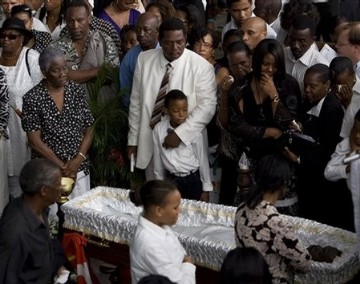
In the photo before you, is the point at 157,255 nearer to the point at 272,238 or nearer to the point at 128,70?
the point at 272,238

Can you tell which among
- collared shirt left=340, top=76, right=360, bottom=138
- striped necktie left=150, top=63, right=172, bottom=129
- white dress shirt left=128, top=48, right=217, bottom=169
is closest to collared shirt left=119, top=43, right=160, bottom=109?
white dress shirt left=128, top=48, right=217, bottom=169

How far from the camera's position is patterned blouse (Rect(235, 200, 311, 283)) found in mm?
4184

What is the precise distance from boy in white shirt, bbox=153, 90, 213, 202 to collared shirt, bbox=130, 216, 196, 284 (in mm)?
1975

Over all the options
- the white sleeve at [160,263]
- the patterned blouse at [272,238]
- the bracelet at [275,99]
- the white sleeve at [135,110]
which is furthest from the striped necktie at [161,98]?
the white sleeve at [160,263]

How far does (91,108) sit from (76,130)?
2.02 feet

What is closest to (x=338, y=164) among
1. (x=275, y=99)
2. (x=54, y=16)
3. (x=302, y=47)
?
(x=275, y=99)

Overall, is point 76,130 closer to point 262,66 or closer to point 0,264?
point 262,66

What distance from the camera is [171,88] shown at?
6.27 meters

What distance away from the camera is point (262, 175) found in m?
4.29

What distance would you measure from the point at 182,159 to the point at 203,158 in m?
0.19

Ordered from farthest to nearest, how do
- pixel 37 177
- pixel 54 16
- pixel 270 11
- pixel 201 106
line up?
1. pixel 54 16
2. pixel 270 11
3. pixel 201 106
4. pixel 37 177

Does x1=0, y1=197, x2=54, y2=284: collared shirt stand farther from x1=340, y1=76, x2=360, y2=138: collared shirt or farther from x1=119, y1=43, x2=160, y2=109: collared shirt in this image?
x1=119, y1=43, x2=160, y2=109: collared shirt

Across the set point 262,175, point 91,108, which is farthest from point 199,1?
point 262,175

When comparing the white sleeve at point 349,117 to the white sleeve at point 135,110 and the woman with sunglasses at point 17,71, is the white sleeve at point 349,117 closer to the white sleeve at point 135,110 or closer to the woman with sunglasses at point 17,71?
the white sleeve at point 135,110
